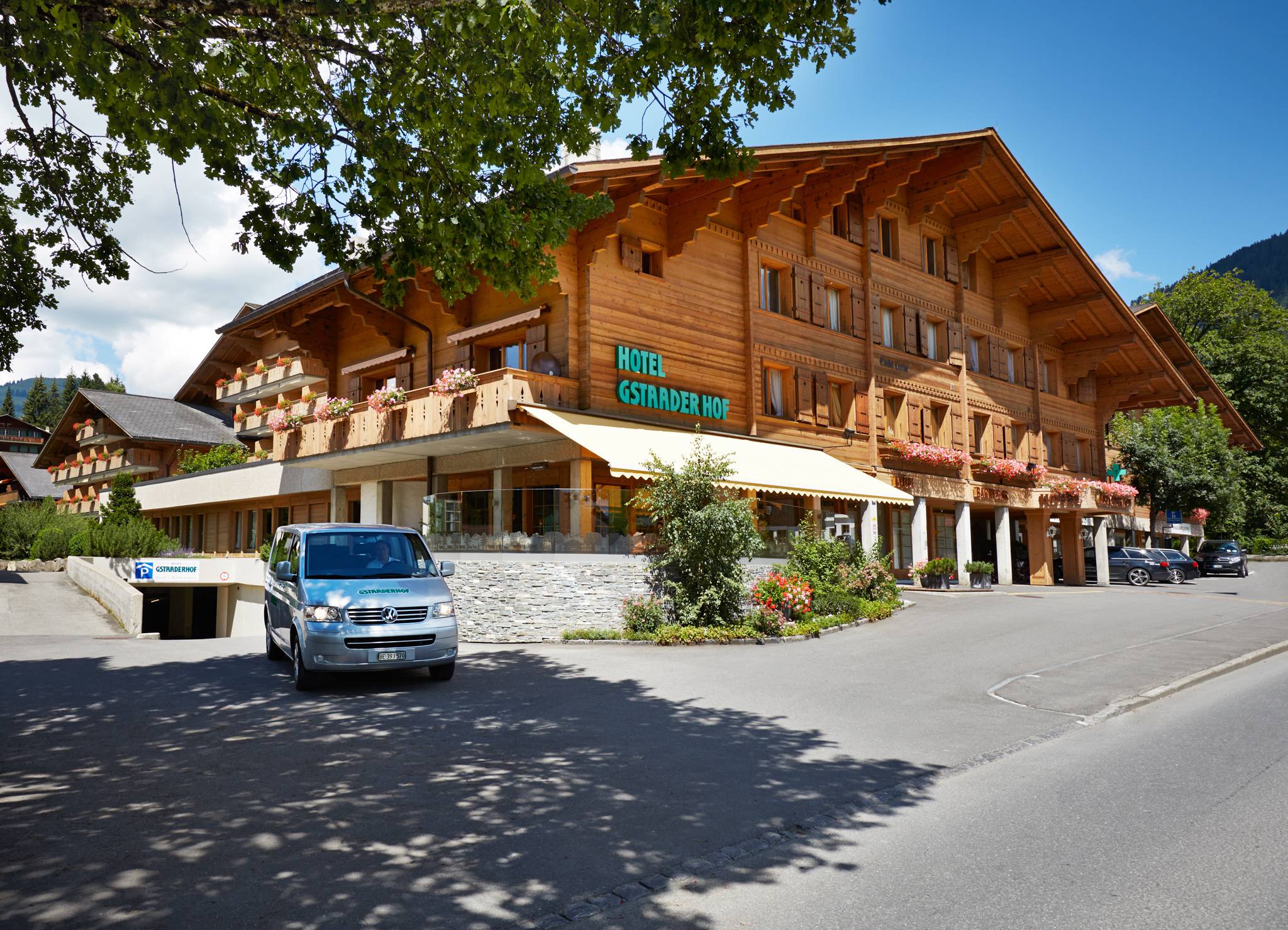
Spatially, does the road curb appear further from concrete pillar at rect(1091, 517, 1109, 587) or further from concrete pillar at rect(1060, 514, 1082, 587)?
concrete pillar at rect(1091, 517, 1109, 587)

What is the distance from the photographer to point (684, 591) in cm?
1608

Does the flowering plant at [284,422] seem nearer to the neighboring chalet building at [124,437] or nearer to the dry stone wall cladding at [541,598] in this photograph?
the dry stone wall cladding at [541,598]

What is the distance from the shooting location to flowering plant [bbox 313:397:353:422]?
22625mm

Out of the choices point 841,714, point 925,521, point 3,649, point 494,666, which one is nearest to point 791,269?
point 925,521

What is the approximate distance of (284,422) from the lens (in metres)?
24.2

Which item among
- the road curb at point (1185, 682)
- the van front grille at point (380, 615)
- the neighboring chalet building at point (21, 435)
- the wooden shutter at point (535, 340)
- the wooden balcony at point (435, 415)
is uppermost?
the neighboring chalet building at point (21, 435)

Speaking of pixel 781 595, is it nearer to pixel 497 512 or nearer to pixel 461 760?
pixel 497 512

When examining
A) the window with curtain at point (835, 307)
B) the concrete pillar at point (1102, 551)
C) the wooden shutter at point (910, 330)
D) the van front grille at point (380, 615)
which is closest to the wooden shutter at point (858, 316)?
the window with curtain at point (835, 307)

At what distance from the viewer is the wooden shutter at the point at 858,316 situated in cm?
2638

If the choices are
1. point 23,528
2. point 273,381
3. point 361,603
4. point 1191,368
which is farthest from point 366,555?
point 1191,368

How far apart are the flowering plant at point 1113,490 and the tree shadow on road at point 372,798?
2869cm

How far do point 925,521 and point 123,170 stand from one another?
23.6 m

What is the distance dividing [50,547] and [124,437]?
14.7 m

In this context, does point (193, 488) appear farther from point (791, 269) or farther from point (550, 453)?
point (791, 269)
